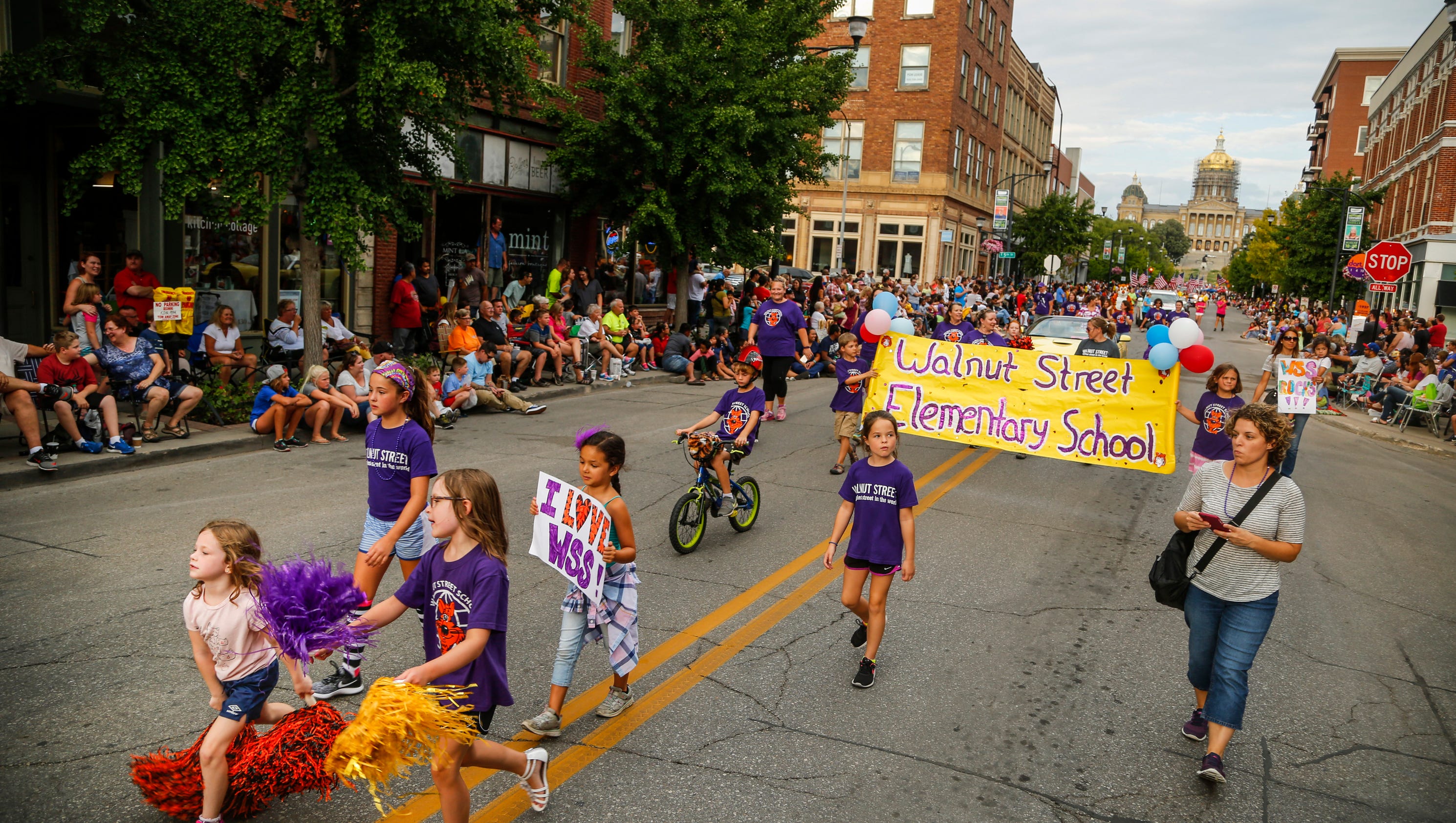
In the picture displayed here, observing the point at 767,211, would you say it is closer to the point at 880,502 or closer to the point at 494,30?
the point at 494,30

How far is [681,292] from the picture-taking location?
23.3 m

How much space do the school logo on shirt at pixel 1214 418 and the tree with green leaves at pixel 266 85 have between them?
8.45 metres

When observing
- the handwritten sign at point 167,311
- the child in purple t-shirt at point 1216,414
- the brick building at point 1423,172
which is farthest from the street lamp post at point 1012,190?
the handwritten sign at point 167,311

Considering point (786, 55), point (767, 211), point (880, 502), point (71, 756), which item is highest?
point (786, 55)

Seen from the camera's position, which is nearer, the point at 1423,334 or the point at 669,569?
the point at 669,569

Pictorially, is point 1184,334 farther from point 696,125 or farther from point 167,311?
point 696,125

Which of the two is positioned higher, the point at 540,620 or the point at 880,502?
the point at 880,502

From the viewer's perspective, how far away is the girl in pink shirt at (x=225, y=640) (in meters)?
3.61

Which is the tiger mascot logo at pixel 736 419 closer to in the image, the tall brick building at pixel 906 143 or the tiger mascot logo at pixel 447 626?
the tiger mascot logo at pixel 447 626

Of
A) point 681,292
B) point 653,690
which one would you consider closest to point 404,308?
point 681,292

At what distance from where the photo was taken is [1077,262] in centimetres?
8212

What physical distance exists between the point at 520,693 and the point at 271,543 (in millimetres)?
3304

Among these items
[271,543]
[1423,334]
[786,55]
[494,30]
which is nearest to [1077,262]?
[1423,334]

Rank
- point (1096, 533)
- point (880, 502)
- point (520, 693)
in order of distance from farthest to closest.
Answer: point (1096, 533), point (880, 502), point (520, 693)
